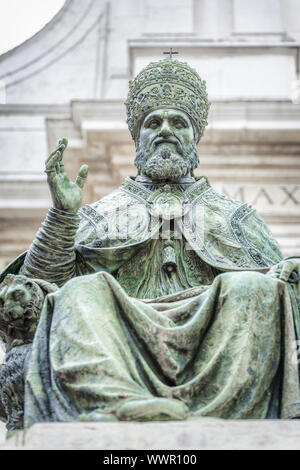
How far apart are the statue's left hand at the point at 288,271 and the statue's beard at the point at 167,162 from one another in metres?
1.32

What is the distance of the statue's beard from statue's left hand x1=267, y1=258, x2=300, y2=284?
1324 millimetres

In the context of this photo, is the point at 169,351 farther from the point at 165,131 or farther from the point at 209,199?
the point at 165,131

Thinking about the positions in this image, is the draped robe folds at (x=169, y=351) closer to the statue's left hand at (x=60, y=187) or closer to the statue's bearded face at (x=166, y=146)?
the statue's left hand at (x=60, y=187)

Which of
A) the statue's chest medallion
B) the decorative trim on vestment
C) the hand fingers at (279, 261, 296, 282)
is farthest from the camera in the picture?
the statue's chest medallion

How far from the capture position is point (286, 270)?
18.9ft

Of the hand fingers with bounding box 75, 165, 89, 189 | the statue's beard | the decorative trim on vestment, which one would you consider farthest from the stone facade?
the hand fingers with bounding box 75, 165, 89, 189

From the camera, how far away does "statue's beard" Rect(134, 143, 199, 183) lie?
22.9 ft

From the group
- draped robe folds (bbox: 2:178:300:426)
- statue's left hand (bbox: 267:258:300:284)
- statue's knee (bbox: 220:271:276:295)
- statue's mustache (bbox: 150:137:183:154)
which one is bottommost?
draped robe folds (bbox: 2:178:300:426)

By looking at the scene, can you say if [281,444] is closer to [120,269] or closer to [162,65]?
[120,269]

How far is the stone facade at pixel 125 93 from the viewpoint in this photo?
11.7m

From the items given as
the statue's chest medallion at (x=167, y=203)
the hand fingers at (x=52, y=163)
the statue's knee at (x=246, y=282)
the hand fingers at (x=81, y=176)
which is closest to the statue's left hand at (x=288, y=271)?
the statue's knee at (x=246, y=282)

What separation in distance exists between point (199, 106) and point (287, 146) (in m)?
4.62

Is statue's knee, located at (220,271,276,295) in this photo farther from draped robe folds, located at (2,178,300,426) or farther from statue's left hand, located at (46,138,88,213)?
statue's left hand, located at (46,138,88,213)

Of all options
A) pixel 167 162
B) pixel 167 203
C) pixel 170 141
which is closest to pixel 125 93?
pixel 170 141
